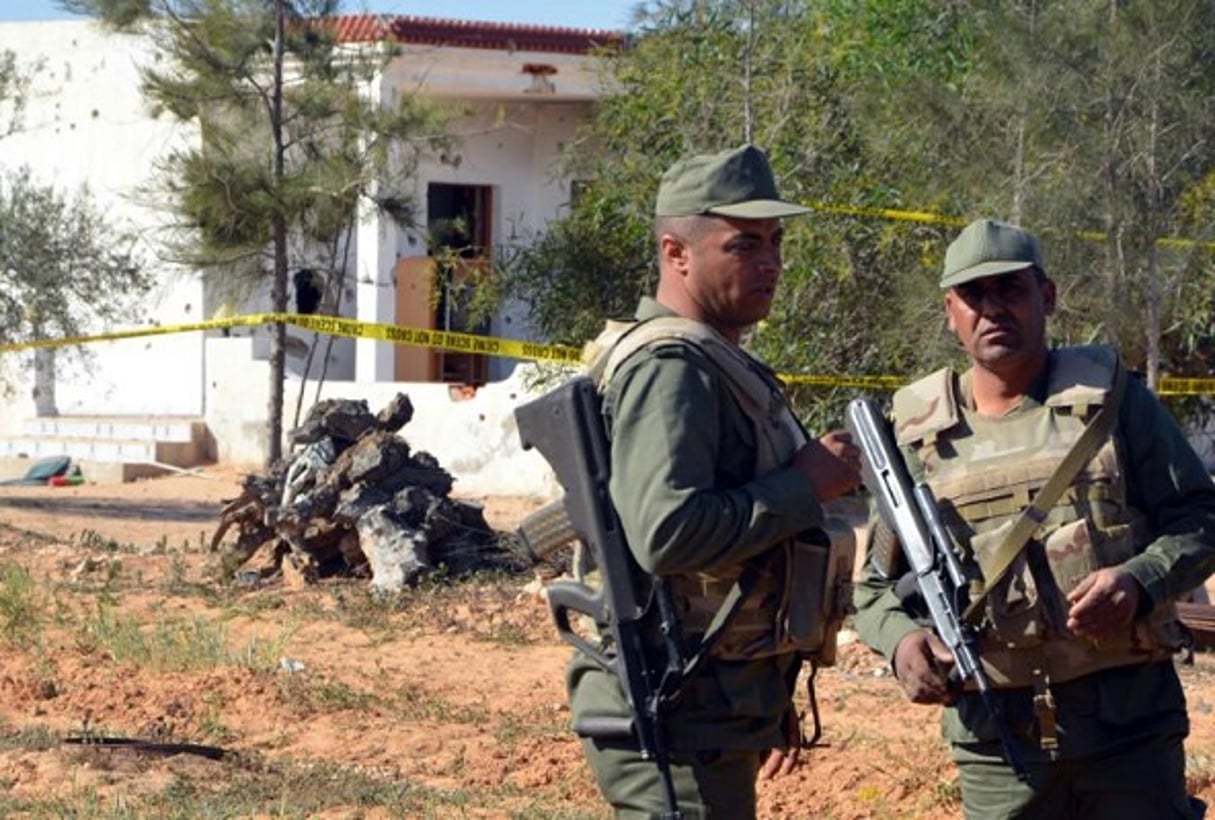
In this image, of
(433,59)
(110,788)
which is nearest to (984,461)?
(110,788)

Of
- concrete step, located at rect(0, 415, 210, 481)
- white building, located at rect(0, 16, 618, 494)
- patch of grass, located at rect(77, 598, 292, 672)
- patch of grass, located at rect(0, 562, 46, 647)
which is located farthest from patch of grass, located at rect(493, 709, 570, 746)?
concrete step, located at rect(0, 415, 210, 481)

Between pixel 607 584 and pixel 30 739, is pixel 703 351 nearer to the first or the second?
pixel 607 584

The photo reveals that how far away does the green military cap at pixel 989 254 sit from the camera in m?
4.17

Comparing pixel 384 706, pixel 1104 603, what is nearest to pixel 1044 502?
pixel 1104 603

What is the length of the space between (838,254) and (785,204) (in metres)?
11.9

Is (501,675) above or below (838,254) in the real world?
below

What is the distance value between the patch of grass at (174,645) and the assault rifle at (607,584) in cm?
580

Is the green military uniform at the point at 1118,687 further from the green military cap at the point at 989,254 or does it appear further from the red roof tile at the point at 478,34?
the red roof tile at the point at 478,34

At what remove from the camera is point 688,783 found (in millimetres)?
3750

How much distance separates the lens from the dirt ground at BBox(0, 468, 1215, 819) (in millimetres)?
7078

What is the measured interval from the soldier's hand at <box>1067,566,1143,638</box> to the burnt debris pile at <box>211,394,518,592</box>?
813 centimetres

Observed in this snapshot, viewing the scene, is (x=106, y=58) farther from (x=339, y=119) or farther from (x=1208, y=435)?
(x=1208, y=435)

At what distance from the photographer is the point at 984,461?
4.21 metres

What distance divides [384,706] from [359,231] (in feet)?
47.4
